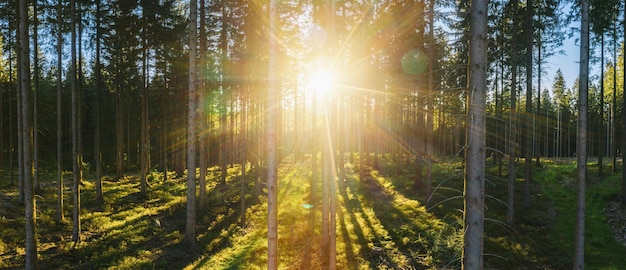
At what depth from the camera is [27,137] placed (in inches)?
349

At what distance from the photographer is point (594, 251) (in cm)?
1191

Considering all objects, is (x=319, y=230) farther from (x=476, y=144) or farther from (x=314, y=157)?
(x=476, y=144)

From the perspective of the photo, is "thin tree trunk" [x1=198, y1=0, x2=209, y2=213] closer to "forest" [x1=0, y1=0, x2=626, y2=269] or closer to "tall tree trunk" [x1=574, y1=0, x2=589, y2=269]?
"forest" [x1=0, y1=0, x2=626, y2=269]

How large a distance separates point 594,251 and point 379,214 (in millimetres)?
8528

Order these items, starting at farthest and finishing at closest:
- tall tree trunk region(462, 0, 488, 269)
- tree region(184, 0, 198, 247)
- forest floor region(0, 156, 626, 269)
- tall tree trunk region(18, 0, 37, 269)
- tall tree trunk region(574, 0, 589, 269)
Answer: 1. tree region(184, 0, 198, 247)
2. forest floor region(0, 156, 626, 269)
3. tall tree trunk region(574, 0, 589, 269)
4. tall tree trunk region(18, 0, 37, 269)
5. tall tree trunk region(462, 0, 488, 269)

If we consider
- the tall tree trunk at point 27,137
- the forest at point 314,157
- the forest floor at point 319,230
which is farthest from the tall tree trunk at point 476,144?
the tall tree trunk at point 27,137

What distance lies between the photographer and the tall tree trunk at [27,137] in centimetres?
862

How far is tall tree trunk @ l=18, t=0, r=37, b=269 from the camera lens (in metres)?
8.62

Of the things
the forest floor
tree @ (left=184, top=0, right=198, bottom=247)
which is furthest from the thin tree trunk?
the forest floor

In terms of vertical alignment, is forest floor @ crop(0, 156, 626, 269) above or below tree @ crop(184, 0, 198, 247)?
below

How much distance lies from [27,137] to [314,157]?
1163 centimetres

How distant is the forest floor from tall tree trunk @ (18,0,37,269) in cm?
142

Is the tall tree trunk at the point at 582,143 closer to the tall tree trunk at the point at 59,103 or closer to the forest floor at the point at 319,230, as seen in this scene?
the forest floor at the point at 319,230

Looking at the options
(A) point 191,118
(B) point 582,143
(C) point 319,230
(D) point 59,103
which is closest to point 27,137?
(A) point 191,118
